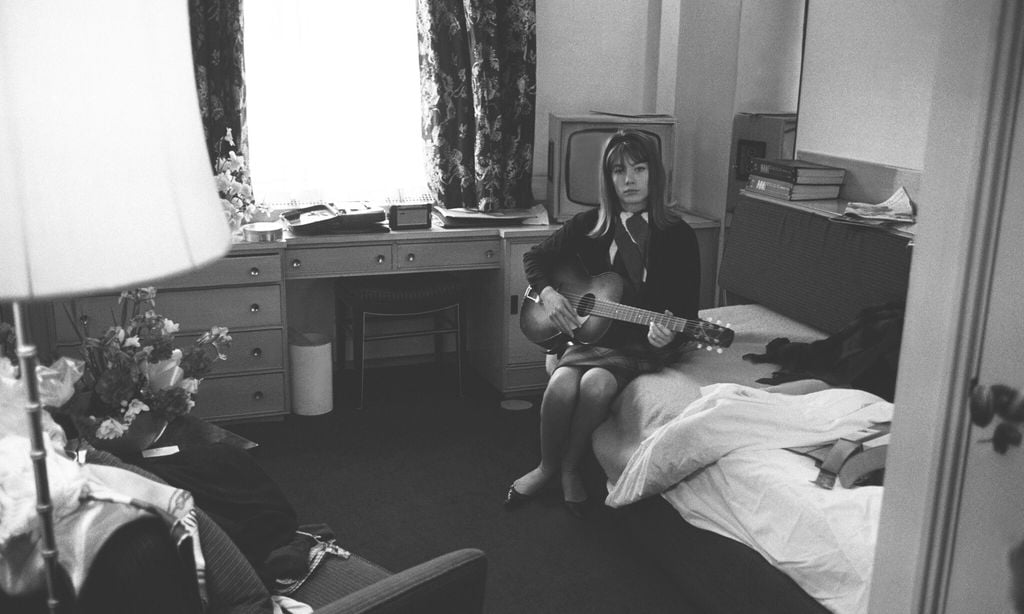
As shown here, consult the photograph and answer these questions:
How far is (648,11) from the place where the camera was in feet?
14.5

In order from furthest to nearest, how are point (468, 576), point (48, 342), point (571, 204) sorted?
1. point (571, 204)
2. point (48, 342)
3. point (468, 576)

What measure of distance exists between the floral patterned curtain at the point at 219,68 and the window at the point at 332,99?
184 mm

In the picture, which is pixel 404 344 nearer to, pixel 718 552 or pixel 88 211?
pixel 718 552

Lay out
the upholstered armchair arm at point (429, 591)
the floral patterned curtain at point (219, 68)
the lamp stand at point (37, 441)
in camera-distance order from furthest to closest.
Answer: the floral patterned curtain at point (219, 68) → the upholstered armchair arm at point (429, 591) → the lamp stand at point (37, 441)

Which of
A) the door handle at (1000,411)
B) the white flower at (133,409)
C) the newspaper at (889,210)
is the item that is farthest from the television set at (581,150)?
the door handle at (1000,411)

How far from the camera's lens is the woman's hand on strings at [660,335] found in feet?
9.46

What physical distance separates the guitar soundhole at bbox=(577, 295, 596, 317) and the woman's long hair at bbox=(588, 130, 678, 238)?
0.68ft

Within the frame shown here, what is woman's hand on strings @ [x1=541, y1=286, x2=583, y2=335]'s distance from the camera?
3.06 m

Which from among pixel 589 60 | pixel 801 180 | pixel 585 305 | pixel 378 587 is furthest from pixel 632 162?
pixel 378 587

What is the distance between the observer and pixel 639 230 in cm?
309

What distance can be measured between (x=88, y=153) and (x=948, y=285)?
1.10 metres

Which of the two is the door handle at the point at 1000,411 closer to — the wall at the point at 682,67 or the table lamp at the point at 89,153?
the table lamp at the point at 89,153

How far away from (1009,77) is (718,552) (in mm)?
1403

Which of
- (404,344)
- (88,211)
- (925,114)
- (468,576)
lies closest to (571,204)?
(404,344)
